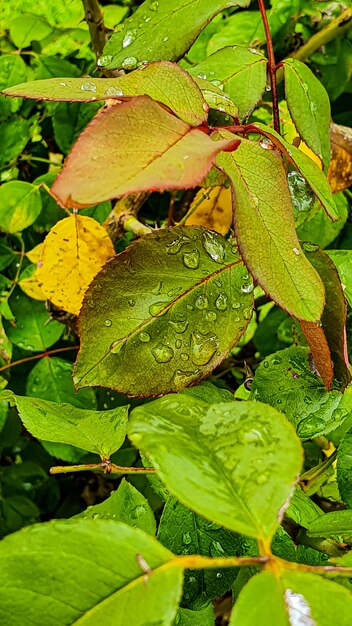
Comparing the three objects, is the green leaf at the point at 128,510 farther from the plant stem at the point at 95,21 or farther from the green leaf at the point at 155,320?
the plant stem at the point at 95,21

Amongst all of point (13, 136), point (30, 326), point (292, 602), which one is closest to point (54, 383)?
point (30, 326)

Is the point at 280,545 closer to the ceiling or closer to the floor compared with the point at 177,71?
closer to the floor

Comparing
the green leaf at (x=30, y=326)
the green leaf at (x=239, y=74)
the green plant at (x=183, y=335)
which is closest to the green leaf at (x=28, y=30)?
the green plant at (x=183, y=335)

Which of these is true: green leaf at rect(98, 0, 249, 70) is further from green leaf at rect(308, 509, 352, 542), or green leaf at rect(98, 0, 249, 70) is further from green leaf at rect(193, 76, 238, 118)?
green leaf at rect(308, 509, 352, 542)

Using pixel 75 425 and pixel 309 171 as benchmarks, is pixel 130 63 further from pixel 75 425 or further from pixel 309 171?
pixel 75 425

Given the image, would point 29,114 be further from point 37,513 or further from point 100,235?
point 37,513

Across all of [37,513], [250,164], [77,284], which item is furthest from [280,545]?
[37,513]

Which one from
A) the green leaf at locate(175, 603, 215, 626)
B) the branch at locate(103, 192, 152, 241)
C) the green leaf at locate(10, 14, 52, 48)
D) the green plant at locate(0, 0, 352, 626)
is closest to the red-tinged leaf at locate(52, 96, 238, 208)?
the green plant at locate(0, 0, 352, 626)
